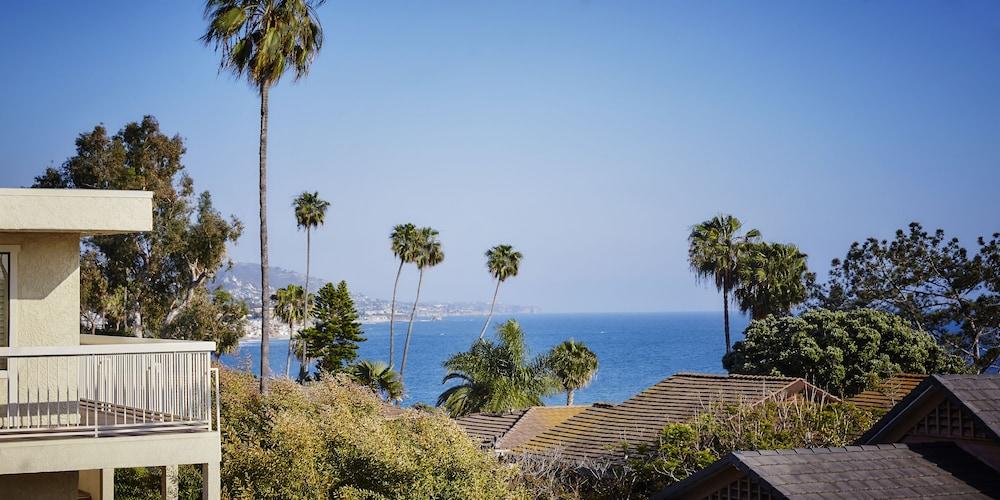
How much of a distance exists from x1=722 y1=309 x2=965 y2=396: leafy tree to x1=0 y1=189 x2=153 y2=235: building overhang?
30774 millimetres

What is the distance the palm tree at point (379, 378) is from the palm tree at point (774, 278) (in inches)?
772

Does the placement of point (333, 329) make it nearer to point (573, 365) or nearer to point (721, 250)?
point (573, 365)

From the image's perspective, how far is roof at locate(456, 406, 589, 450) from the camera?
33.6 m

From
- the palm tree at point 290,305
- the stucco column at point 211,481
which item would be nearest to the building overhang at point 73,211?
the stucco column at point 211,481

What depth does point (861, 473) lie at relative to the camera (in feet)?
41.8

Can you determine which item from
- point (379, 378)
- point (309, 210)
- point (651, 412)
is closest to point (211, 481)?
point (651, 412)

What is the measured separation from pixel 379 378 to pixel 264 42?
2940 centimetres

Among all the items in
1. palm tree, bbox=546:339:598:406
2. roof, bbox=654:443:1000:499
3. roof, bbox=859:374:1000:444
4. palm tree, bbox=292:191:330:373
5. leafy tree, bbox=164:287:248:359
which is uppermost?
palm tree, bbox=292:191:330:373

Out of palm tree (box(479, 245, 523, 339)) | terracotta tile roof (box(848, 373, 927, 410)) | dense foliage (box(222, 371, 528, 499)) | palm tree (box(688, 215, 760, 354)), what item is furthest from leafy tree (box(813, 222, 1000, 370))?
dense foliage (box(222, 371, 528, 499))

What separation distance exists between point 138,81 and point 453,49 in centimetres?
3085

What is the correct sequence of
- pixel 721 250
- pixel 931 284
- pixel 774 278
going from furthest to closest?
pixel 721 250 → pixel 774 278 → pixel 931 284

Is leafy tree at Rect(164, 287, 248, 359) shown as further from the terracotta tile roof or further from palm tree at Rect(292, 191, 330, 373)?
the terracotta tile roof

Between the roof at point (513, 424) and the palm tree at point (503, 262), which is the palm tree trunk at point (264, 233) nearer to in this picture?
the roof at point (513, 424)

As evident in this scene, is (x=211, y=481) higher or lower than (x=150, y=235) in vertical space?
lower
